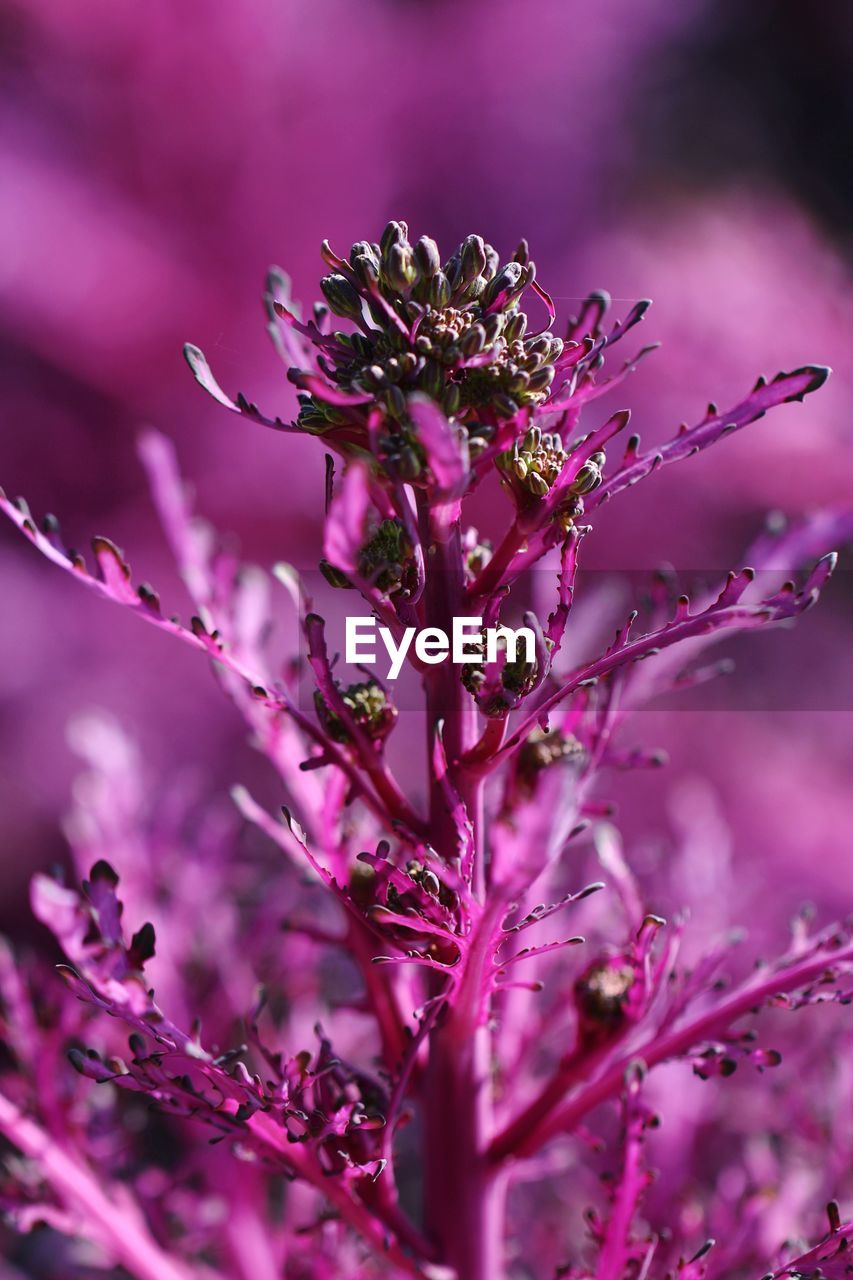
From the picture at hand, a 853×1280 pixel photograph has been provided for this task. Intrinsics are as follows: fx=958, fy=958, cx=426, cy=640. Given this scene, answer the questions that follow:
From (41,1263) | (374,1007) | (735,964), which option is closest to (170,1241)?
(374,1007)

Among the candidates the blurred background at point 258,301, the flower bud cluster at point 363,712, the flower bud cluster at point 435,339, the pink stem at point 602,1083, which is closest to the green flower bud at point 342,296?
the flower bud cluster at point 435,339

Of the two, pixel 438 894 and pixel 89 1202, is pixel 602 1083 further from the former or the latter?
pixel 89 1202

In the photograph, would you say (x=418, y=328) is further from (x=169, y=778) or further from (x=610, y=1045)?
(x=169, y=778)

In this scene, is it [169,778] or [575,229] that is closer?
[169,778]

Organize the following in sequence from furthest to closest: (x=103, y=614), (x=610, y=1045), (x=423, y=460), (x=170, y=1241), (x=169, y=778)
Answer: (x=103, y=614) → (x=169, y=778) → (x=170, y=1241) → (x=610, y=1045) → (x=423, y=460)

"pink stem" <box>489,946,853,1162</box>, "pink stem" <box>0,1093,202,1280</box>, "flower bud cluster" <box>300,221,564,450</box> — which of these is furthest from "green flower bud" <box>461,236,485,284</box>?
"pink stem" <box>0,1093,202,1280</box>

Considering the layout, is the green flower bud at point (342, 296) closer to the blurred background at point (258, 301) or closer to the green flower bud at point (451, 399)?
the green flower bud at point (451, 399)
